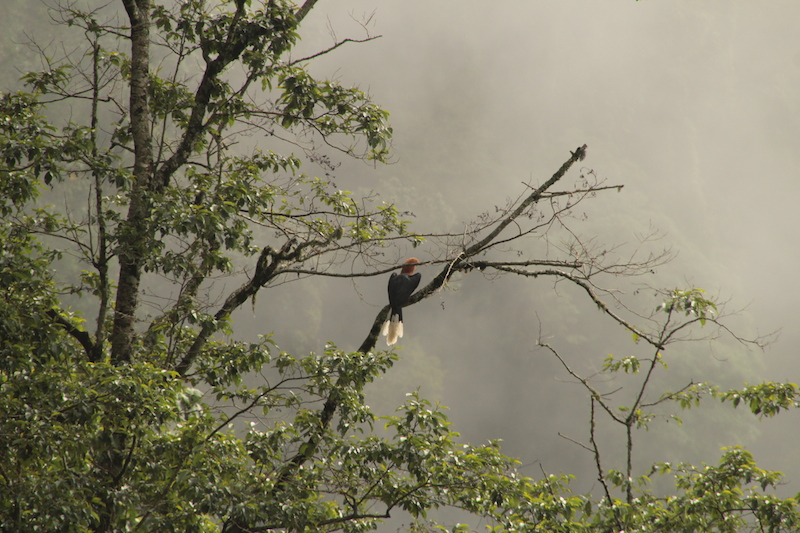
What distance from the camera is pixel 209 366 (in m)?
5.18

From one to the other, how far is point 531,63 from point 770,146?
15026mm

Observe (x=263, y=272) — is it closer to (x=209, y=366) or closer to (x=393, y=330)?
(x=209, y=366)

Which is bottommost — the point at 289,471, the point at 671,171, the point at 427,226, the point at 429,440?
the point at 289,471

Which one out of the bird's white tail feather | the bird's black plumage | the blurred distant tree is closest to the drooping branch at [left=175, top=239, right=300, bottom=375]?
the blurred distant tree

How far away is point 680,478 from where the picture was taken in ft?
17.4

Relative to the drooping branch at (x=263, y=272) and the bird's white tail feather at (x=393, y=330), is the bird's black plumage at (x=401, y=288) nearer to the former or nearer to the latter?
the bird's white tail feather at (x=393, y=330)

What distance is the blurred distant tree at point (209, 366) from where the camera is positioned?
3604 mm

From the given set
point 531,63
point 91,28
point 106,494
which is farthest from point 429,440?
point 531,63

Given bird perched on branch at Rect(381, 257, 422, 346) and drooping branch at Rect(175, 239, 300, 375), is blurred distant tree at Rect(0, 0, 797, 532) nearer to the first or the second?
drooping branch at Rect(175, 239, 300, 375)

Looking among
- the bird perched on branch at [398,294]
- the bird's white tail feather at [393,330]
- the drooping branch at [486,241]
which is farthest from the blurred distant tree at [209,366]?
the bird's white tail feather at [393,330]

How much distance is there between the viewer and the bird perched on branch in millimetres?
5789

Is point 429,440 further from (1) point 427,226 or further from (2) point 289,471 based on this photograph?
(1) point 427,226

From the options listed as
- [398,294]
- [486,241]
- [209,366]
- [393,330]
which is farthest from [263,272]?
[486,241]

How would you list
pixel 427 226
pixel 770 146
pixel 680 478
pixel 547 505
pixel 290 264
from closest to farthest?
1. pixel 547 505
2. pixel 680 478
3. pixel 290 264
4. pixel 427 226
5. pixel 770 146
